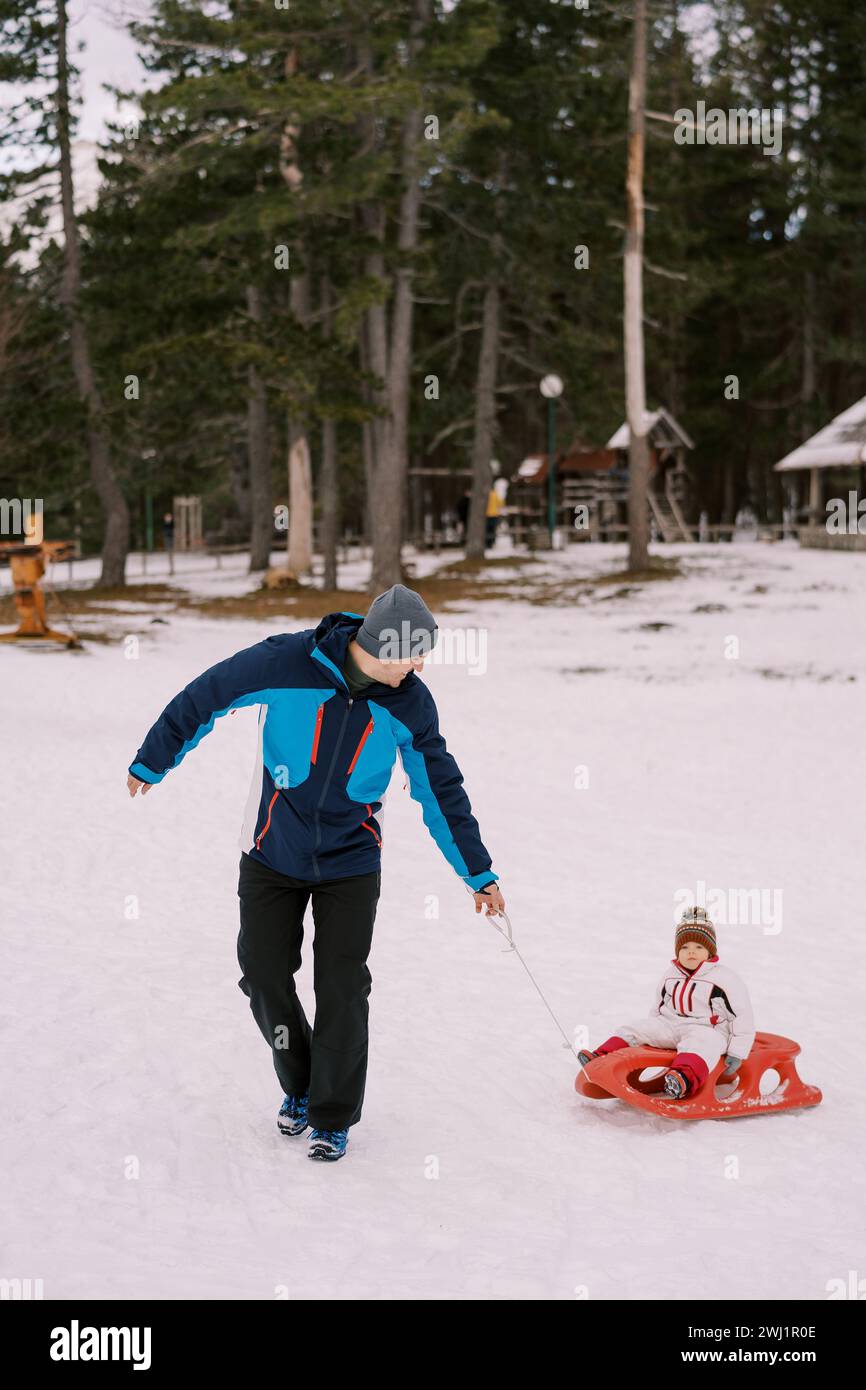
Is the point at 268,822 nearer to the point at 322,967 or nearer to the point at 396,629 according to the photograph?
the point at 322,967

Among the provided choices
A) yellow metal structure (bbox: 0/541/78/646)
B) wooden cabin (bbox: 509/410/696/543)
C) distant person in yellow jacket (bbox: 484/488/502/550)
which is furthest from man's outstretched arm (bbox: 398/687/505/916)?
wooden cabin (bbox: 509/410/696/543)

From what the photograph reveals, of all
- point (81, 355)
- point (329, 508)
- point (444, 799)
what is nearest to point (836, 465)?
point (329, 508)

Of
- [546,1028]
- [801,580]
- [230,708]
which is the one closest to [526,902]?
[546,1028]

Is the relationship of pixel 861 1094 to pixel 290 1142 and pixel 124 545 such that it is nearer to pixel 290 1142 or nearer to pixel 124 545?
pixel 290 1142

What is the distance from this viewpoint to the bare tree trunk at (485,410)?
34312mm

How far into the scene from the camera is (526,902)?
9336 mm

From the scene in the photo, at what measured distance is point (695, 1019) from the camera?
5.72 m

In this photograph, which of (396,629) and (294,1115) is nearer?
(396,629)

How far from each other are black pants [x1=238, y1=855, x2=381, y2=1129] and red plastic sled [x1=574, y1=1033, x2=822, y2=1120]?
108 centimetres

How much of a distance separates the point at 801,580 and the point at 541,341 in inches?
466

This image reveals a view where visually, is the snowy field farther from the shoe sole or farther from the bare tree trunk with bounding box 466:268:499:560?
the bare tree trunk with bounding box 466:268:499:560

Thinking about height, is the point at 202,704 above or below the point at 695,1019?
above

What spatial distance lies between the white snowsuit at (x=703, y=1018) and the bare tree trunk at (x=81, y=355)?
24721 millimetres

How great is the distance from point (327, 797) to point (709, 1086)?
2.04 meters
